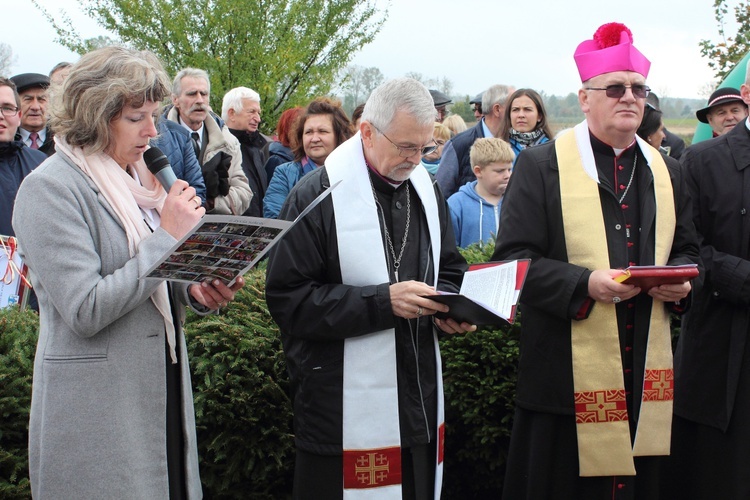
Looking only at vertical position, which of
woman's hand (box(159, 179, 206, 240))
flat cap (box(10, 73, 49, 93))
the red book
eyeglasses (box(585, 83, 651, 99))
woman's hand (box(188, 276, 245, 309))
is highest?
flat cap (box(10, 73, 49, 93))

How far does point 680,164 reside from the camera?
14.7ft

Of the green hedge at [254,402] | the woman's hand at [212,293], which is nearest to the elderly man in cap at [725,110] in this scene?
the green hedge at [254,402]

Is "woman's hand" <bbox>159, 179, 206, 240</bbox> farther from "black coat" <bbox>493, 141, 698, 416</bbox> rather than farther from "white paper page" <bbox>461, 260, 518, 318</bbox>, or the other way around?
"black coat" <bbox>493, 141, 698, 416</bbox>

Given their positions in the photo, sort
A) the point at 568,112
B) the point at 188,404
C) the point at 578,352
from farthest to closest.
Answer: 1. the point at 568,112
2. the point at 578,352
3. the point at 188,404

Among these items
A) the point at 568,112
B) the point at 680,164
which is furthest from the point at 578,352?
the point at 568,112

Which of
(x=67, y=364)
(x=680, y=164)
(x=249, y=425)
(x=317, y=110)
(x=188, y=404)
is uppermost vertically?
(x=317, y=110)

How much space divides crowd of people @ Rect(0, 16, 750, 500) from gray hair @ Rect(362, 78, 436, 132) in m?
0.01

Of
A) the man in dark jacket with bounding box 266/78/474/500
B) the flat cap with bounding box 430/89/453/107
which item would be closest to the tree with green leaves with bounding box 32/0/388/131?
the flat cap with bounding box 430/89/453/107

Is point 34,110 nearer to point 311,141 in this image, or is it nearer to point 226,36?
point 311,141

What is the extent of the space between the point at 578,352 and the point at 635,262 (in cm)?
52

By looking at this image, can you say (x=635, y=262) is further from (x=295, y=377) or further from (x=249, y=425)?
(x=249, y=425)

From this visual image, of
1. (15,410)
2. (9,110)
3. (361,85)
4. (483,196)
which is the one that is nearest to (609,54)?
(483,196)

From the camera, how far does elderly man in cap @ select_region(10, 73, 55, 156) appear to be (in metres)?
7.04

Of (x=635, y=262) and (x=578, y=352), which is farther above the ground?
(x=635, y=262)
